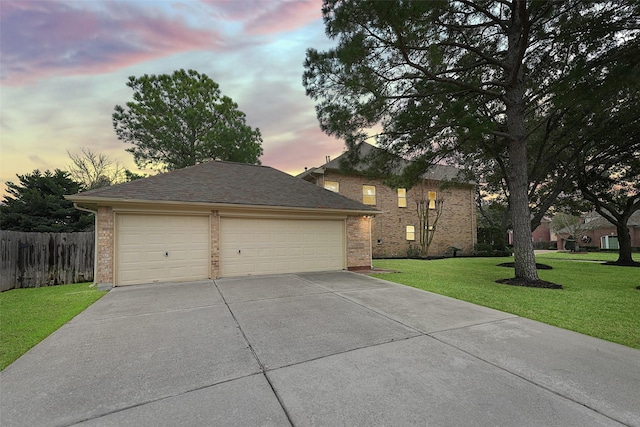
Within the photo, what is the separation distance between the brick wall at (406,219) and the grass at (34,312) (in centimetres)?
1151

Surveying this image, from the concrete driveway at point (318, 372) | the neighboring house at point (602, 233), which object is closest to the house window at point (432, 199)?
the concrete driveway at point (318, 372)

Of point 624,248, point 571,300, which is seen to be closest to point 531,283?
point 571,300

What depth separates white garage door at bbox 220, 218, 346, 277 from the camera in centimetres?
888

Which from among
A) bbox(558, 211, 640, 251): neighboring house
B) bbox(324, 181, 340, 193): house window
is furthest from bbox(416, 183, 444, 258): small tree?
bbox(558, 211, 640, 251): neighboring house

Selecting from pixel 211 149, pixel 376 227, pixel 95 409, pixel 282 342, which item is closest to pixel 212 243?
pixel 282 342

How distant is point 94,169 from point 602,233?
5254 cm

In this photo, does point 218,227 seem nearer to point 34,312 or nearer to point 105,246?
point 105,246

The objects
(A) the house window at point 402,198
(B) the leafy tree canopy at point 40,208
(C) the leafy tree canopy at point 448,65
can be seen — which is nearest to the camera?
(C) the leafy tree canopy at point 448,65

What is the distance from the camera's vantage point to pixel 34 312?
204 inches

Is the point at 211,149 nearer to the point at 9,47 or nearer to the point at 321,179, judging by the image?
the point at 321,179

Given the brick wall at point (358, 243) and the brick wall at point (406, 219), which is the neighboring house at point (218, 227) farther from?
the brick wall at point (406, 219)

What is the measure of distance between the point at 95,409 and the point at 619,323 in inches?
282

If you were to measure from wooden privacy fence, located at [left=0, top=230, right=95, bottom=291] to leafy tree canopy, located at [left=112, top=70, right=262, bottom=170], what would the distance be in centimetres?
1229

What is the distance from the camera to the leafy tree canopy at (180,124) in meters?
19.0
